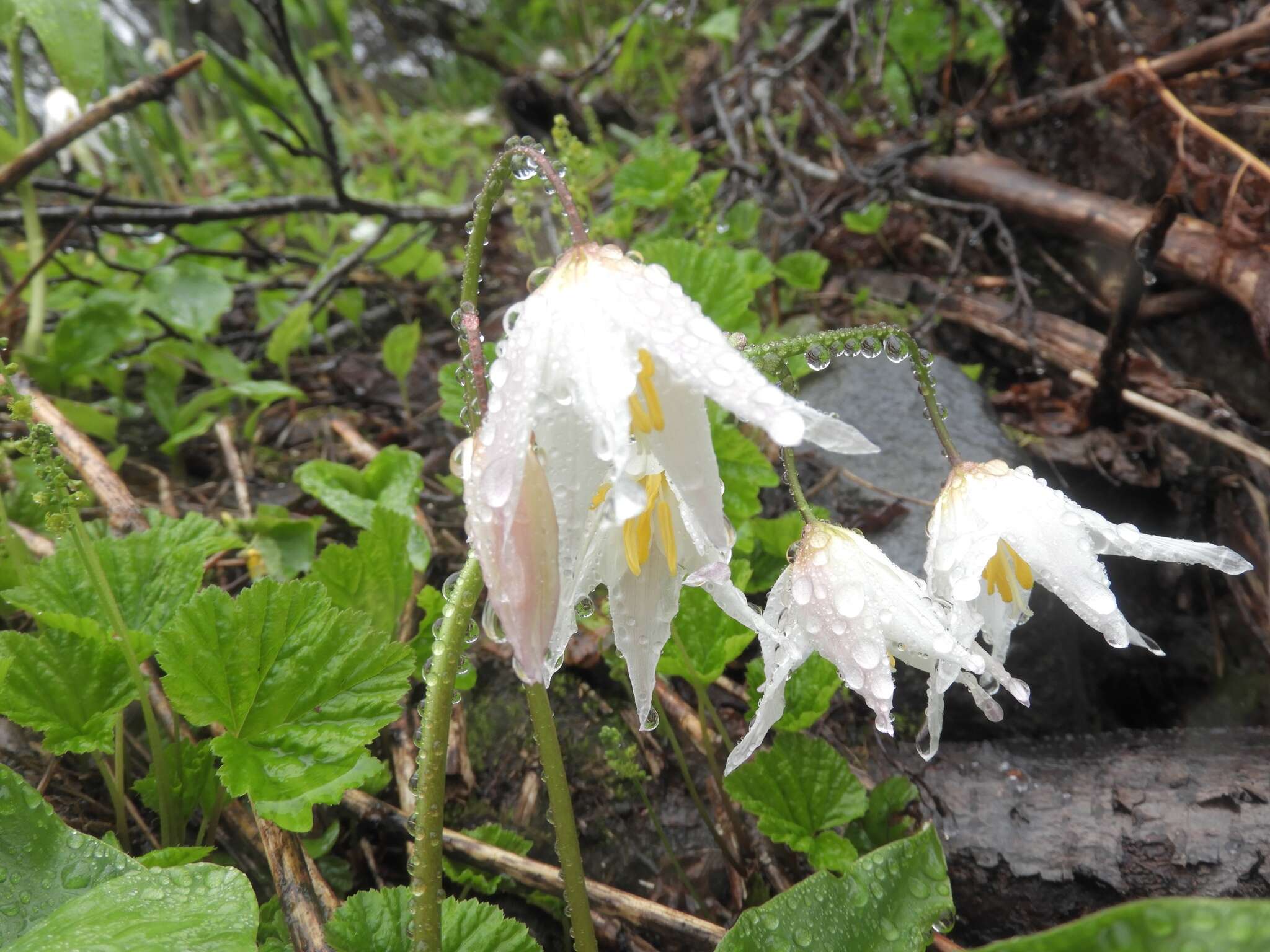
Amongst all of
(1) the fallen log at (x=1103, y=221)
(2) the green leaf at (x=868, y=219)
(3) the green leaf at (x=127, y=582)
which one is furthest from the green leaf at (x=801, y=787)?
(2) the green leaf at (x=868, y=219)

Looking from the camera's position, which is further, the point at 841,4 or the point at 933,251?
the point at 841,4

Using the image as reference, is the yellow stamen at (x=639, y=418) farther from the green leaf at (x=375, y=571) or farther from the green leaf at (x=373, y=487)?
the green leaf at (x=373, y=487)

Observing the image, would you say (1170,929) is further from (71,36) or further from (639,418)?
(71,36)

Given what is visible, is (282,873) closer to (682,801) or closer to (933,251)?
(682,801)

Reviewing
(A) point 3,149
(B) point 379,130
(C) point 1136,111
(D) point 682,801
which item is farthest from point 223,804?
(B) point 379,130

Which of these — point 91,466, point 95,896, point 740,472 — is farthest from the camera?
point 91,466

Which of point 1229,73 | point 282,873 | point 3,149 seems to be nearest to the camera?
point 282,873

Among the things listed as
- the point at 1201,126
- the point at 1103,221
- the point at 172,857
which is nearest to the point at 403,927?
the point at 172,857
